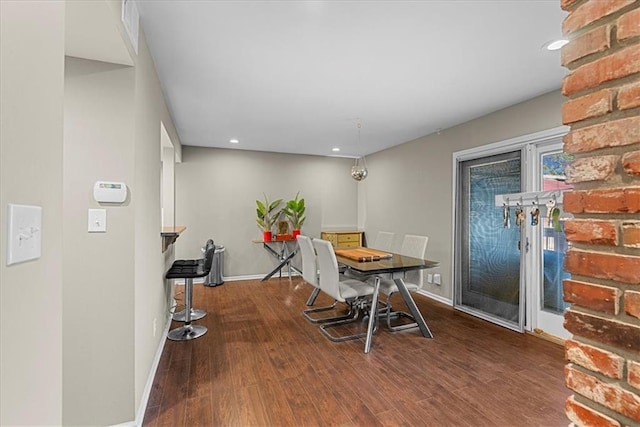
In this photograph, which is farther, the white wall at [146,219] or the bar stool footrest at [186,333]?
the bar stool footrest at [186,333]

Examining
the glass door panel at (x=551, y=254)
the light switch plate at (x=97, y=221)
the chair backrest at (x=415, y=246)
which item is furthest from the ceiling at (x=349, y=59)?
the chair backrest at (x=415, y=246)

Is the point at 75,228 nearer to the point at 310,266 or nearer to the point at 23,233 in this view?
the point at 23,233

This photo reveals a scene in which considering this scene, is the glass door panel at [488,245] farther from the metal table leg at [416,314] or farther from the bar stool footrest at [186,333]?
the bar stool footrest at [186,333]

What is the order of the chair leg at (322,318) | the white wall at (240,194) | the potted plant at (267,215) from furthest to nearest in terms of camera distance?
the potted plant at (267,215)
the white wall at (240,194)
the chair leg at (322,318)

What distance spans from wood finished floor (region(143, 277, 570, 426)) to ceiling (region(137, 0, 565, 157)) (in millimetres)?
2467

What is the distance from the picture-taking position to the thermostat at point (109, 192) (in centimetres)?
171

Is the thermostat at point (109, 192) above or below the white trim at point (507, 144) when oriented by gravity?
below

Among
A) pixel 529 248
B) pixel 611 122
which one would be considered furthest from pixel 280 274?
pixel 611 122

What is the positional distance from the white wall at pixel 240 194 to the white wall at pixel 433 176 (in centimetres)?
105

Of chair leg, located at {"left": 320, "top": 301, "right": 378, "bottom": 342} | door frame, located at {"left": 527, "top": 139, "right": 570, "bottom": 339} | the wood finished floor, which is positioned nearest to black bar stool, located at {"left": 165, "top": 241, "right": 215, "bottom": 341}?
the wood finished floor

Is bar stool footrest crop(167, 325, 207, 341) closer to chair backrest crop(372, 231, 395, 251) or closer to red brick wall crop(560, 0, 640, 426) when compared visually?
chair backrest crop(372, 231, 395, 251)

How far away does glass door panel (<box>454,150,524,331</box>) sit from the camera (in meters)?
3.50

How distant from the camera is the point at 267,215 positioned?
19.3ft

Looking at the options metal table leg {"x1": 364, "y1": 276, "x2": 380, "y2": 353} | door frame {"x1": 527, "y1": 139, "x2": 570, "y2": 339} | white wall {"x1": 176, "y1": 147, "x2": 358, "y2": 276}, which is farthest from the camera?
white wall {"x1": 176, "y1": 147, "x2": 358, "y2": 276}
